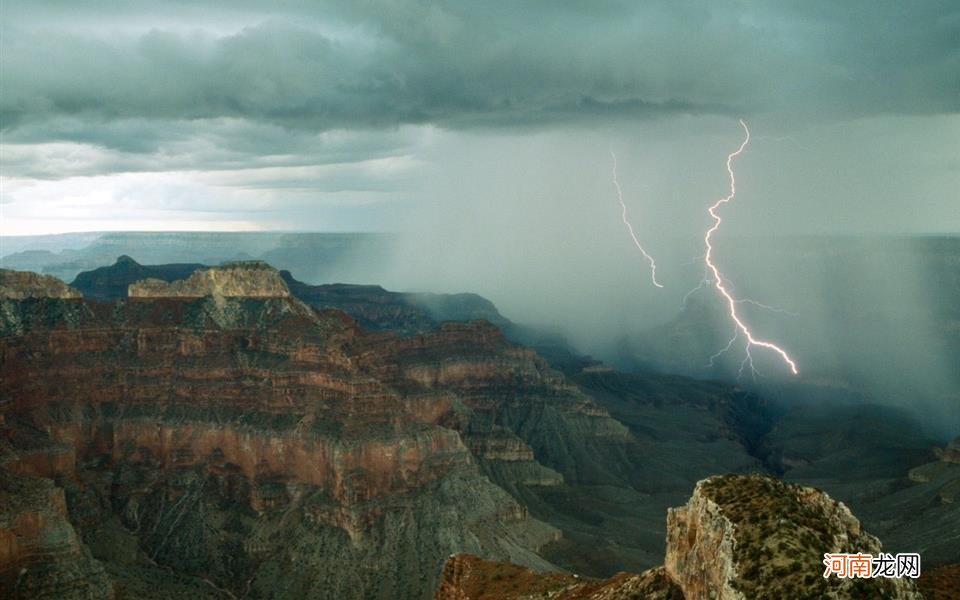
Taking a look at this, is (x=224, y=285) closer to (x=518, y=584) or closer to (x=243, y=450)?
(x=243, y=450)

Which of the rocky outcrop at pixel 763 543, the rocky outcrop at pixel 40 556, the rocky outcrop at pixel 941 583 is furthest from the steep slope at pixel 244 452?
the rocky outcrop at pixel 763 543

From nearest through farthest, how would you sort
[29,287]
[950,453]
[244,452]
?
[244,452] < [29,287] < [950,453]

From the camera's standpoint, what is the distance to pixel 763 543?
99.0 feet

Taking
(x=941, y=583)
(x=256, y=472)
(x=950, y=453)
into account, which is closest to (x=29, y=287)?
(x=256, y=472)

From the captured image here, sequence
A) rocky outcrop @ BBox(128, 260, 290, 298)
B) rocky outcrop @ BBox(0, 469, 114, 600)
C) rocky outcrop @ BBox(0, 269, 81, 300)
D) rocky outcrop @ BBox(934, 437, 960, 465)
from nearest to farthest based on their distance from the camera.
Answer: rocky outcrop @ BBox(0, 469, 114, 600) < rocky outcrop @ BBox(0, 269, 81, 300) < rocky outcrop @ BBox(128, 260, 290, 298) < rocky outcrop @ BBox(934, 437, 960, 465)

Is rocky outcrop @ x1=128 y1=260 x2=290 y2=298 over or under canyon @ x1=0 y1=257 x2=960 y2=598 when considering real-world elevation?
over

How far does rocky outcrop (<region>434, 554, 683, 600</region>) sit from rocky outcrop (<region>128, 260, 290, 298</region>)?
265 ft

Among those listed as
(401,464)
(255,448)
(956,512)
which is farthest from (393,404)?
(956,512)

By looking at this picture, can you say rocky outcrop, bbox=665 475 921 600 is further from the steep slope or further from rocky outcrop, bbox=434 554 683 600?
the steep slope

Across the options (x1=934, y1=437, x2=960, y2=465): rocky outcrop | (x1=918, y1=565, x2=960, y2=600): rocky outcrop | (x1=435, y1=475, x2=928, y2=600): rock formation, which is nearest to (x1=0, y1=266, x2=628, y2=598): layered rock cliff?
(x1=918, y1=565, x2=960, y2=600): rocky outcrop

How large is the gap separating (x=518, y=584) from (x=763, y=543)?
28571mm

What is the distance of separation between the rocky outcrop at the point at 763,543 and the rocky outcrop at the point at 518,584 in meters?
4.85

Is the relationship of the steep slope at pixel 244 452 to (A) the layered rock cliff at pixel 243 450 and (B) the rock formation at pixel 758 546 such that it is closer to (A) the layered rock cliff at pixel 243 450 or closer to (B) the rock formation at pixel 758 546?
(A) the layered rock cliff at pixel 243 450

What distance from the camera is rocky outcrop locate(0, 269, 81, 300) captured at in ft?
422
